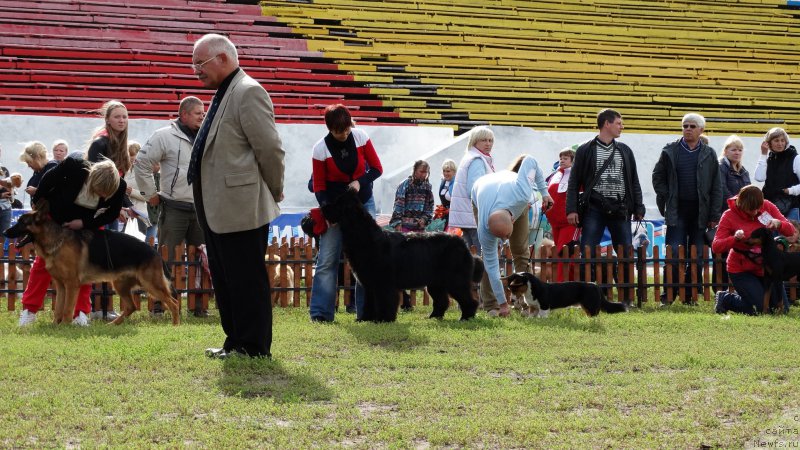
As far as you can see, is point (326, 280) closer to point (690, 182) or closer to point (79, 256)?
point (79, 256)

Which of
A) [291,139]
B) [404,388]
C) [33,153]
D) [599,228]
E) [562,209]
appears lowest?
[404,388]

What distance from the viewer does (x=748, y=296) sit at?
29.9 feet

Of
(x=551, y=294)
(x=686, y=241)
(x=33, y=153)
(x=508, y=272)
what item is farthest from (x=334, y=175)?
(x=686, y=241)

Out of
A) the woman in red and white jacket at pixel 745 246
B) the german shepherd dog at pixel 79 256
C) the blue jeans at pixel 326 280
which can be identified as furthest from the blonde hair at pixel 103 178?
the woman in red and white jacket at pixel 745 246

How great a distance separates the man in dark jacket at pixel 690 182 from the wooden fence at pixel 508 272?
1.50 feet

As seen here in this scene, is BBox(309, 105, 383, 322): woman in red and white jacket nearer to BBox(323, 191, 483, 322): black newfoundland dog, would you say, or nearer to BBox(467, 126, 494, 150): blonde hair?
BBox(323, 191, 483, 322): black newfoundland dog

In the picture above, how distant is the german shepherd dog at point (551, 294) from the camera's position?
859cm

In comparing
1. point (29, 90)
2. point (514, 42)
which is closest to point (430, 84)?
point (514, 42)

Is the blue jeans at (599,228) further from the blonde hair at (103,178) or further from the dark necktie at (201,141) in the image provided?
the dark necktie at (201,141)

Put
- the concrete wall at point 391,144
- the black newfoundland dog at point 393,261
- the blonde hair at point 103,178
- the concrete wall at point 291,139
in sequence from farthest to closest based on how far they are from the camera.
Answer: the concrete wall at point 391,144 < the concrete wall at point 291,139 < the black newfoundland dog at point 393,261 < the blonde hair at point 103,178

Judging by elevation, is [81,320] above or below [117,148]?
below

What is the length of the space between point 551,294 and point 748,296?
195cm

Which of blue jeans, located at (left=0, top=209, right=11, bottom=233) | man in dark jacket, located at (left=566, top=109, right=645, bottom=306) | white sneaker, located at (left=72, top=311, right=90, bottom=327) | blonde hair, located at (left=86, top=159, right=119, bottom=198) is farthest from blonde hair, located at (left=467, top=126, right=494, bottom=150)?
blue jeans, located at (left=0, top=209, right=11, bottom=233)

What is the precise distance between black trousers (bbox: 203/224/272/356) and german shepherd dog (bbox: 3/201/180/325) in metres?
2.44
